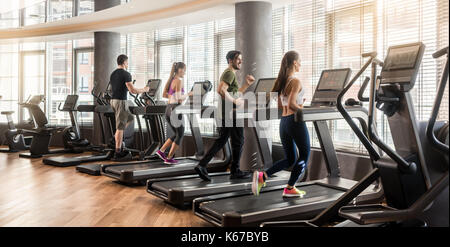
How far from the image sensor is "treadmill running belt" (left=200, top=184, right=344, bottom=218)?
11.1ft

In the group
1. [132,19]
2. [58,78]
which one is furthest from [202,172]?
[58,78]

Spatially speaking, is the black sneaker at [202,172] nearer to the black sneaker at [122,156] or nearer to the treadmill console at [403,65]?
the treadmill console at [403,65]

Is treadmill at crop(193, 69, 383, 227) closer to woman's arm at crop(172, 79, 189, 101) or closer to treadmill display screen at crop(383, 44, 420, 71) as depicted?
treadmill display screen at crop(383, 44, 420, 71)

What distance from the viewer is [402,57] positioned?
274 centimetres

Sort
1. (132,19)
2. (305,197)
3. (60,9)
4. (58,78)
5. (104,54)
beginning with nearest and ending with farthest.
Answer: (305,197), (132,19), (104,54), (60,9), (58,78)

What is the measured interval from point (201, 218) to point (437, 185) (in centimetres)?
186

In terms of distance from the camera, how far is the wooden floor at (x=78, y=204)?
11.8 feet

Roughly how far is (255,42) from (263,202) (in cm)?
303

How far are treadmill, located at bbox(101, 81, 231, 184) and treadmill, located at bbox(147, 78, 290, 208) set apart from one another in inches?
24.0

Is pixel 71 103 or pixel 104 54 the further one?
pixel 104 54

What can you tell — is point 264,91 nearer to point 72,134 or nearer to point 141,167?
point 141,167

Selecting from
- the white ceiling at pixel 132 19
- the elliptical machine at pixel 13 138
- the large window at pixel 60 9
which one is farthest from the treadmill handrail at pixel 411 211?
the large window at pixel 60 9
